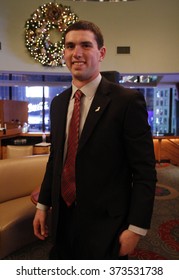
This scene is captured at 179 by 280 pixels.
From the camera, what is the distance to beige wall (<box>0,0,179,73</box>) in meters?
5.38

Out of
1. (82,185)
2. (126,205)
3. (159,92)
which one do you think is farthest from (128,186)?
(159,92)

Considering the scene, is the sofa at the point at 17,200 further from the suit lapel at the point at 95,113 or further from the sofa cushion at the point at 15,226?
the suit lapel at the point at 95,113

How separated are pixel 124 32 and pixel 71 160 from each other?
5.36 m

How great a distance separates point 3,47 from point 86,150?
530 cm

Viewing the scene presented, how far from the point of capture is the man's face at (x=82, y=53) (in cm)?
98

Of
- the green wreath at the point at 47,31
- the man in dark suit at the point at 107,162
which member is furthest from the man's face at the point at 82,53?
the green wreath at the point at 47,31

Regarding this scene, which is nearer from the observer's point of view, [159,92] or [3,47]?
[3,47]

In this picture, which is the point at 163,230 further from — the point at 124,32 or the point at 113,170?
the point at 124,32

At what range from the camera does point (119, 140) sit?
958 millimetres

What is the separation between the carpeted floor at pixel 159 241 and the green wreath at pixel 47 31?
3894 mm

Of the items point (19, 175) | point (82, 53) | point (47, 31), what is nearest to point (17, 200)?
point (19, 175)

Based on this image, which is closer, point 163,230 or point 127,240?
point 127,240

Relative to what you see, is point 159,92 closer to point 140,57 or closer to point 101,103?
point 140,57

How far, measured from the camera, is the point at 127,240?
3.02 ft
